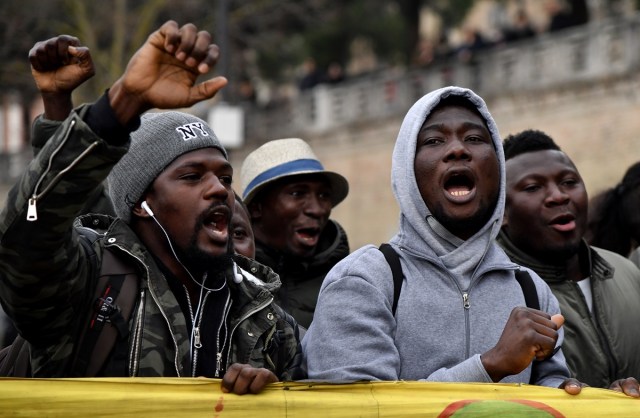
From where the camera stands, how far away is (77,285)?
5.32 meters

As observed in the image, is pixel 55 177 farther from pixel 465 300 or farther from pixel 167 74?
pixel 465 300

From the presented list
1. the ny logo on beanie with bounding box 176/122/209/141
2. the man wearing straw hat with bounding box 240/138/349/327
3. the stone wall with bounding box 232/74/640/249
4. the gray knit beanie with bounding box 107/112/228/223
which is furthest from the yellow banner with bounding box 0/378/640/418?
the stone wall with bounding box 232/74/640/249

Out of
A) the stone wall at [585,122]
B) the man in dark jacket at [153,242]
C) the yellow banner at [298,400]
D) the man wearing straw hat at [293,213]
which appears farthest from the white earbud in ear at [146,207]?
the stone wall at [585,122]

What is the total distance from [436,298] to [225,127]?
2396 centimetres

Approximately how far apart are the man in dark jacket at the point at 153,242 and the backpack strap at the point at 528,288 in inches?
31.9

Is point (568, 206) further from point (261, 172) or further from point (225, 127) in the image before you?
point (225, 127)

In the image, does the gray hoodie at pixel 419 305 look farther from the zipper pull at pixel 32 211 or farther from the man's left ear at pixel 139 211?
the zipper pull at pixel 32 211

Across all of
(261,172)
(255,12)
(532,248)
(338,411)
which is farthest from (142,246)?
(255,12)

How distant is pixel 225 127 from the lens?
29578 mm

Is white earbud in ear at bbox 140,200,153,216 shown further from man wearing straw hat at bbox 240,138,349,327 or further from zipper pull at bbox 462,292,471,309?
man wearing straw hat at bbox 240,138,349,327

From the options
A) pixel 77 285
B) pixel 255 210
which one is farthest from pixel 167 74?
pixel 255 210

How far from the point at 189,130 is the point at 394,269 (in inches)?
33.6

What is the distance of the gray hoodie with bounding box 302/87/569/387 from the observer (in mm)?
5594

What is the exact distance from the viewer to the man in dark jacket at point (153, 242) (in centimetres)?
498
